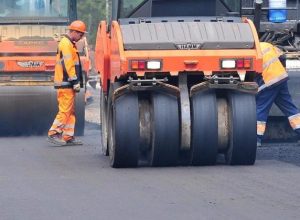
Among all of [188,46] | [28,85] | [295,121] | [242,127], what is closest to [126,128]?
[188,46]

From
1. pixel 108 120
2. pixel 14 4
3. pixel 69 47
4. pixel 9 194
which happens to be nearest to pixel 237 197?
pixel 9 194

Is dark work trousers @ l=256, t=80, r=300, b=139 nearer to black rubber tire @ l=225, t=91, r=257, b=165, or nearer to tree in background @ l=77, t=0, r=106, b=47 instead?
black rubber tire @ l=225, t=91, r=257, b=165

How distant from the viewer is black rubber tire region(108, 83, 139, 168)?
34.3 ft

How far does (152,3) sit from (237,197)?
381 cm

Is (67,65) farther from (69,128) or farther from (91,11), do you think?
(91,11)

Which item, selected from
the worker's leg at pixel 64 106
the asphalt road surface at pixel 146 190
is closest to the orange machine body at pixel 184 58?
the asphalt road surface at pixel 146 190

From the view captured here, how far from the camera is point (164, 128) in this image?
411 inches

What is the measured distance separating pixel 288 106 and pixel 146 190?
14.2 ft

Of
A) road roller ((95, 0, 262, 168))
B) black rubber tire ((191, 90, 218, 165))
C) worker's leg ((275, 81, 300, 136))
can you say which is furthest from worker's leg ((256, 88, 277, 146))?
black rubber tire ((191, 90, 218, 165))

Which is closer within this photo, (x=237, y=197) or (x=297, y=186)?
(x=237, y=197)

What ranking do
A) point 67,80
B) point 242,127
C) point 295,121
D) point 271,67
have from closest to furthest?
1. point 242,127
2. point 271,67
3. point 295,121
4. point 67,80

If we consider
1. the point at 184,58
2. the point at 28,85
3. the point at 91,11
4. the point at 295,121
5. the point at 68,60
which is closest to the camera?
the point at 184,58

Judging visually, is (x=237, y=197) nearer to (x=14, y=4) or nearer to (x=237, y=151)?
(x=237, y=151)

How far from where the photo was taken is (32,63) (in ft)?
53.3
